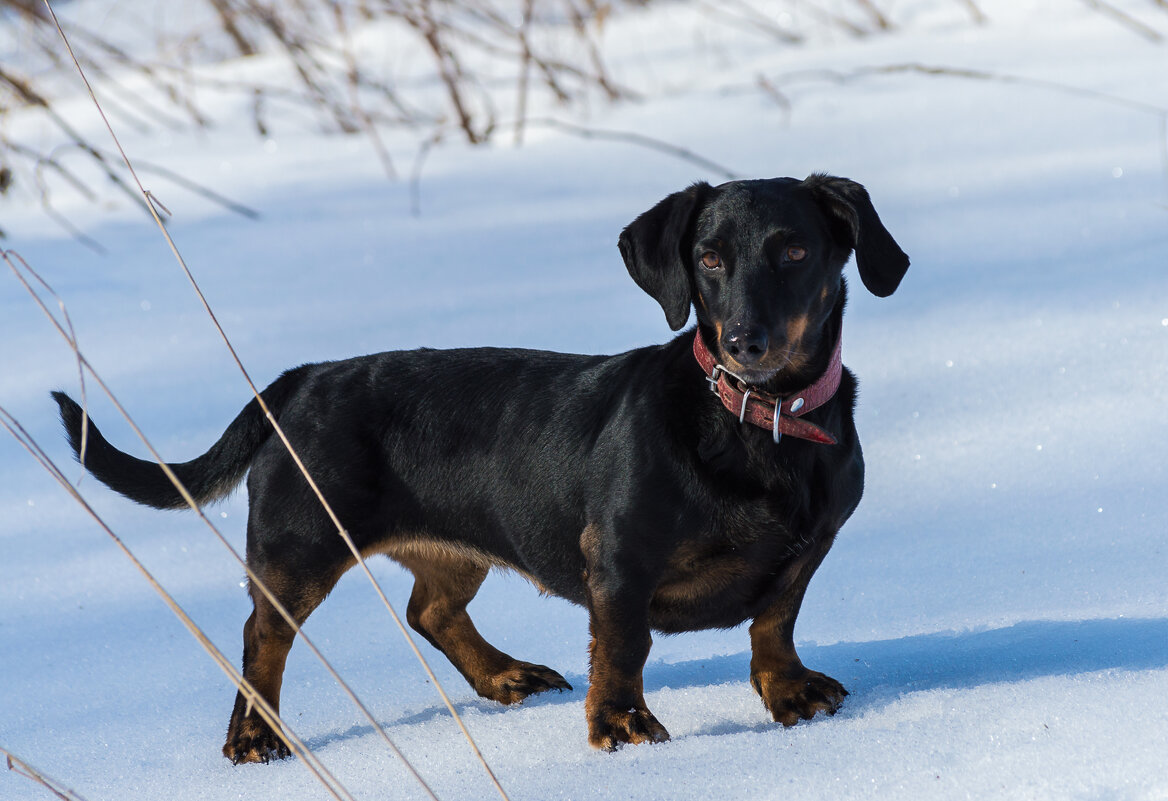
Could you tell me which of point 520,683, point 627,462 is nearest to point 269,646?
point 520,683

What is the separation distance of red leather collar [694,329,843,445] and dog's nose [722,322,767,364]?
15 centimetres

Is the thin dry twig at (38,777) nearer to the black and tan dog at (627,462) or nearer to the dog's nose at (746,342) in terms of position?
the black and tan dog at (627,462)

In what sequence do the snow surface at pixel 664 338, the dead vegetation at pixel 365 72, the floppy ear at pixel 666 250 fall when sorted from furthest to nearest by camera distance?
the dead vegetation at pixel 365 72 → the floppy ear at pixel 666 250 → the snow surface at pixel 664 338

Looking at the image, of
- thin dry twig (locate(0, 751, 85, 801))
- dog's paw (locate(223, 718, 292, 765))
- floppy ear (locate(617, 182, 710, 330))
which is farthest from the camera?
dog's paw (locate(223, 718, 292, 765))

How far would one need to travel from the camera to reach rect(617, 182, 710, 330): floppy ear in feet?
8.65

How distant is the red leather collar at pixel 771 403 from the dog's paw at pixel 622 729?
0.63 metres

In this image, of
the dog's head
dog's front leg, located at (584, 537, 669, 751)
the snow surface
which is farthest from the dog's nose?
the snow surface

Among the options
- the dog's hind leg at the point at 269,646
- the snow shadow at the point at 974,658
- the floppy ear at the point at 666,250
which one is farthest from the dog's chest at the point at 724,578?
the dog's hind leg at the point at 269,646

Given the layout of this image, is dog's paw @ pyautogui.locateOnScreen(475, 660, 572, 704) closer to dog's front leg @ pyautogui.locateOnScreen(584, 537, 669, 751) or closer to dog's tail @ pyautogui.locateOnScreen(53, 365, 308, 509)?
dog's front leg @ pyautogui.locateOnScreen(584, 537, 669, 751)

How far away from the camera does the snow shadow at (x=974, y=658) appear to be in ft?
8.67

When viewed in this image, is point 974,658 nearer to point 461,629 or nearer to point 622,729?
point 622,729

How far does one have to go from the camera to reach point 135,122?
8625 millimetres

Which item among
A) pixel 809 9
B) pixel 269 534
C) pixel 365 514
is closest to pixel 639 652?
pixel 365 514

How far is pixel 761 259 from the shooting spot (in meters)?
2.49
